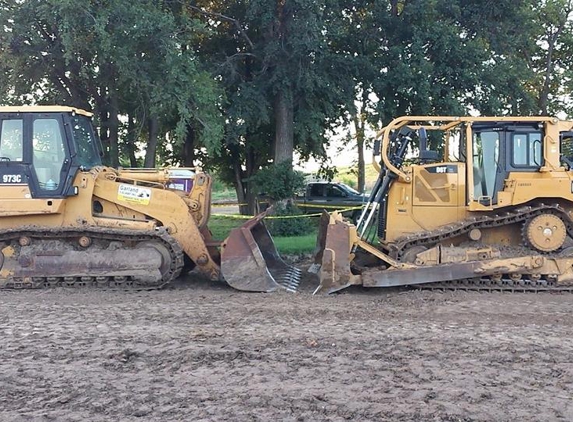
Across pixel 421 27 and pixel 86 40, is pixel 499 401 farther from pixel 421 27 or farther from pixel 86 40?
pixel 421 27

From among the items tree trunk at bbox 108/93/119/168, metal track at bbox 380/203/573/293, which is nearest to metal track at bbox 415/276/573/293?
metal track at bbox 380/203/573/293

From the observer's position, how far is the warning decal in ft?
34.6

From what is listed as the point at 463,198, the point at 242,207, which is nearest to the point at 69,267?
the point at 463,198

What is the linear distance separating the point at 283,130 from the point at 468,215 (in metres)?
10.8

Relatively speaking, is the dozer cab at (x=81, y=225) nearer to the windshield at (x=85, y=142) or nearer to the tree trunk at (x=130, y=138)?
Result: the windshield at (x=85, y=142)

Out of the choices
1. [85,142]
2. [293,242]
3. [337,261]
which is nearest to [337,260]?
[337,261]

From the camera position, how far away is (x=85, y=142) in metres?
10.9

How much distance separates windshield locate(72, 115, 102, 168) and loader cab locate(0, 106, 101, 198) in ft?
0.52

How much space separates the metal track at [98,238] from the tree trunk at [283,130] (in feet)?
35.0

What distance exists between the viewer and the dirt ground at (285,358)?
5125mm

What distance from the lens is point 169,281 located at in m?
10.2

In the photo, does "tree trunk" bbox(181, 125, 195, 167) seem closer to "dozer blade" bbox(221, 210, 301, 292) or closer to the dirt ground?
"dozer blade" bbox(221, 210, 301, 292)

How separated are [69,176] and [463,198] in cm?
659

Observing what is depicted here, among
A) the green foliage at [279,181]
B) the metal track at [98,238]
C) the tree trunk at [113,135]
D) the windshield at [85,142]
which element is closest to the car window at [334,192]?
the green foliage at [279,181]
